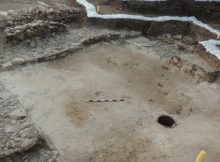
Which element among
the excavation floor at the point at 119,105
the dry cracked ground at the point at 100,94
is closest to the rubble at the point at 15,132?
the dry cracked ground at the point at 100,94

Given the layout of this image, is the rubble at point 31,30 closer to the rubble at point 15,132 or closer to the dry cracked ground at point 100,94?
the dry cracked ground at point 100,94

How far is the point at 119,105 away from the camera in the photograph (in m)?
7.05

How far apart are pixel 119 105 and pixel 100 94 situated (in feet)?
1.57

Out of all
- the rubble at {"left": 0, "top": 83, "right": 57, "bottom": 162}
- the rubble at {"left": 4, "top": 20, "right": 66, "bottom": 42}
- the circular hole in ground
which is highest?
the rubble at {"left": 4, "top": 20, "right": 66, "bottom": 42}

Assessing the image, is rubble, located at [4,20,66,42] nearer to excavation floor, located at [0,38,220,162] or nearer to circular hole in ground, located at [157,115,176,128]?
excavation floor, located at [0,38,220,162]

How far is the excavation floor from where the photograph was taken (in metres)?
6.04

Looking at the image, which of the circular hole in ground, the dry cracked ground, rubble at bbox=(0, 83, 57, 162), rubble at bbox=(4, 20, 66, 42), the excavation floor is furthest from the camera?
rubble at bbox=(4, 20, 66, 42)

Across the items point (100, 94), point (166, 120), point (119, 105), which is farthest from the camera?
point (100, 94)

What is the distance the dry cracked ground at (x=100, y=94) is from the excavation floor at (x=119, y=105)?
0.06 ft

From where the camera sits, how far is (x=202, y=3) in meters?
10.3

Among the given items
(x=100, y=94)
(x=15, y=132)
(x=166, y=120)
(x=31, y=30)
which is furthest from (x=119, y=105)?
(x=31, y=30)

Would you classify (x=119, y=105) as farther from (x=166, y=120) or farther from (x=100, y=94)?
(x=166, y=120)

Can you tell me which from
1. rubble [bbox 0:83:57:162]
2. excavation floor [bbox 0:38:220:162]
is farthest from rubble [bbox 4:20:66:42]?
rubble [bbox 0:83:57:162]

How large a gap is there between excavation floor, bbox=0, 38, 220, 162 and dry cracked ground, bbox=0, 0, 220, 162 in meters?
0.02
